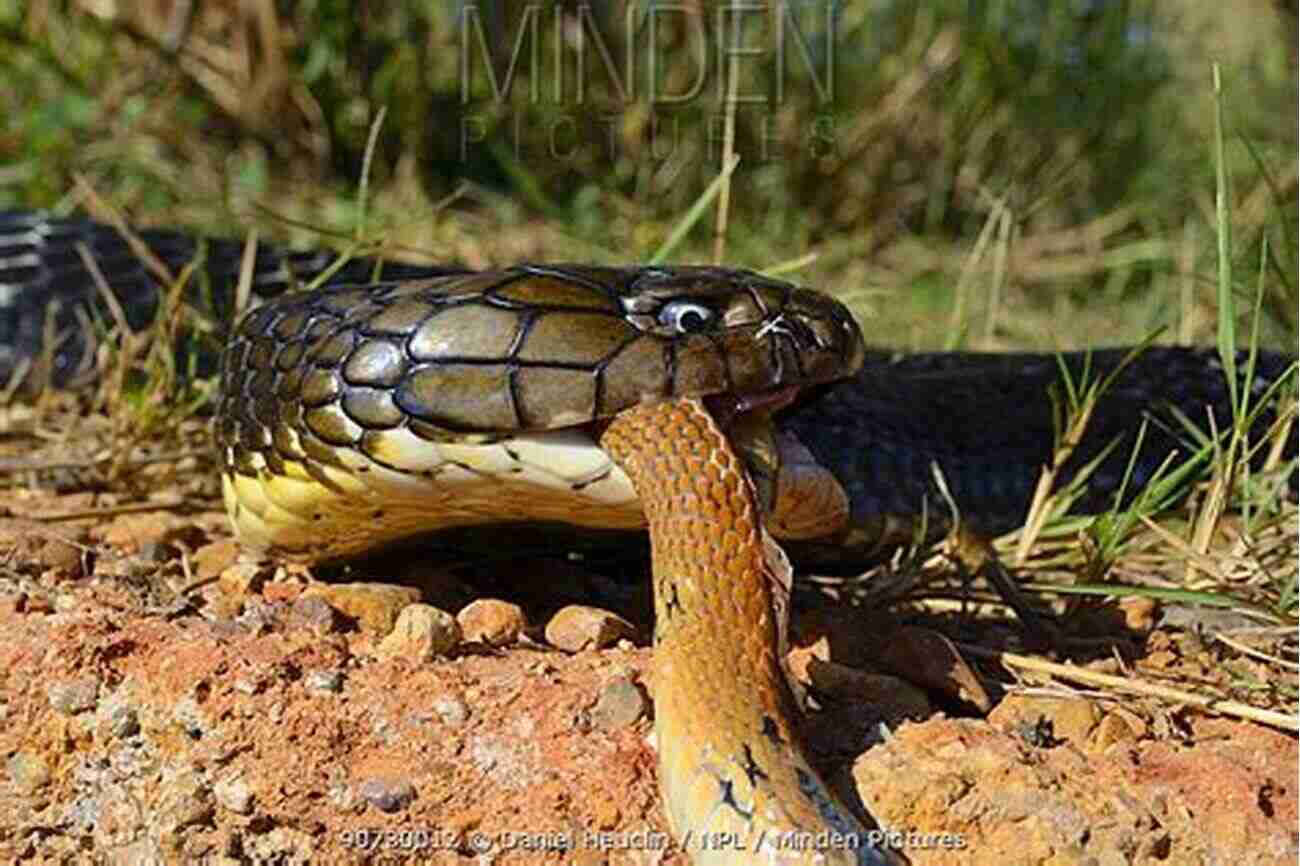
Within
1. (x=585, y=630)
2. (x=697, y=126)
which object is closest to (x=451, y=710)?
(x=585, y=630)

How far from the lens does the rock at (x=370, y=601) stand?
2.32 meters

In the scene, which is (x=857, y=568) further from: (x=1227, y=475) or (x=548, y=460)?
(x=548, y=460)

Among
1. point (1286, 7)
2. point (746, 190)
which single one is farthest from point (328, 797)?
point (1286, 7)

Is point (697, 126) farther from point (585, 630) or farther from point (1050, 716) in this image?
point (1050, 716)

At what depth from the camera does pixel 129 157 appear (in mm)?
5145

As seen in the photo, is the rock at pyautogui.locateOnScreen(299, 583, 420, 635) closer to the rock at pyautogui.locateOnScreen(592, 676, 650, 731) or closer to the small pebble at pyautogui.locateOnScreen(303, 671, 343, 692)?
the small pebble at pyautogui.locateOnScreen(303, 671, 343, 692)

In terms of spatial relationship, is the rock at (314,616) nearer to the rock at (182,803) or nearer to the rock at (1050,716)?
the rock at (182,803)

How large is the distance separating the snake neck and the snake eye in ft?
Result: 0.30

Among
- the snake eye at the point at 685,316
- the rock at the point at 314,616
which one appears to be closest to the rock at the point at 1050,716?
the snake eye at the point at 685,316

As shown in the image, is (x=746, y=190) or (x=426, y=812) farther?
(x=746, y=190)

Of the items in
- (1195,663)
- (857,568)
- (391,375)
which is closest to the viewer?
(391,375)

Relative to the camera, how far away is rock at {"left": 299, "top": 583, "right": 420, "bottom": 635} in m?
2.32

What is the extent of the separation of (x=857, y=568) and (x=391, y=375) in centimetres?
98

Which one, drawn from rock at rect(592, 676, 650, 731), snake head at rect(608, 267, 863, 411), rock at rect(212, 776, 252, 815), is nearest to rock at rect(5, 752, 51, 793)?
rock at rect(212, 776, 252, 815)
